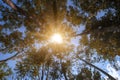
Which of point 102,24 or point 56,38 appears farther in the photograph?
point 56,38

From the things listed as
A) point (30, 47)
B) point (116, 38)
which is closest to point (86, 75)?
point (30, 47)

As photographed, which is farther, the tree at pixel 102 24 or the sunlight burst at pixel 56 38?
the sunlight burst at pixel 56 38

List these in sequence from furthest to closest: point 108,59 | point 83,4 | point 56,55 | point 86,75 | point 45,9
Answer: point 86,75, point 56,55, point 108,59, point 45,9, point 83,4

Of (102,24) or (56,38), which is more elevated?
(56,38)

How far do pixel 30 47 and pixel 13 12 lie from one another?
4.50 meters

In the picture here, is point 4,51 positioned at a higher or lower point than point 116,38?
higher

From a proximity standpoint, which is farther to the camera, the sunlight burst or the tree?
the sunlight burst

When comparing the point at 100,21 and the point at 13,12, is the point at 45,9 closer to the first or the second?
the point at 13,12

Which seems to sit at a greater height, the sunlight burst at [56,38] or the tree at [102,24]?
the sunlight burst at [56,38]

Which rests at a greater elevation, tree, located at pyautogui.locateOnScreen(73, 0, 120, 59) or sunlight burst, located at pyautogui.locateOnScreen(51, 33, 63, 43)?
sunlight burst, located at pyautogui.locateOnScreen(51, 33, 63, 43)

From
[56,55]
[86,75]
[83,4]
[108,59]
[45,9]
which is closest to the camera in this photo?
[83,4]

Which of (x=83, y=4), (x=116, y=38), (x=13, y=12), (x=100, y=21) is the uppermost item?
(x=13, y=12)

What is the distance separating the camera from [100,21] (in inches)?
578

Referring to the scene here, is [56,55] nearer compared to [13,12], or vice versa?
[13,12]
